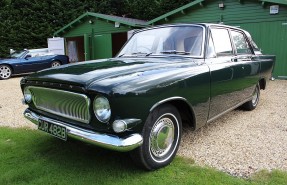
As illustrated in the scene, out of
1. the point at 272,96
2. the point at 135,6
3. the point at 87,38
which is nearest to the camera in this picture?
the point at 272,96

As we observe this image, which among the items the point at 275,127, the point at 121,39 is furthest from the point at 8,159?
the point at 121,39

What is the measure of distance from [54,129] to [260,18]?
10295 mm

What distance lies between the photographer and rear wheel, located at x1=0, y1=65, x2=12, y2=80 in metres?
13.3

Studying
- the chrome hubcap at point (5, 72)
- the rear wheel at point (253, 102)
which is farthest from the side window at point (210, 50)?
the chrome hubcap at point (5, 72)

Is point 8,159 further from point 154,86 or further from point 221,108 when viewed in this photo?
point 221,108

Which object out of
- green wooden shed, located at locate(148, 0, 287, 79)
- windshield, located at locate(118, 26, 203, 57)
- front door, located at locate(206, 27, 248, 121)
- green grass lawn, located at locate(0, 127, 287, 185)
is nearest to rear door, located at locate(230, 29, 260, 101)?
front door, located at locate(206, 27, 248, 121)

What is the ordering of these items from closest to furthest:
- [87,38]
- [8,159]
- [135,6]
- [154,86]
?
[154,86]
[8,159]
[87,38]
[135,6]

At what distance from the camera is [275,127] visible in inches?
191

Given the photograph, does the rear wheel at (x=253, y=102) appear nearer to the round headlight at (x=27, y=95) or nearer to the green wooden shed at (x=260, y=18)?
the round headlight at (x=27, y=95)

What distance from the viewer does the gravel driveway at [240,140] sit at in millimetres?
3488

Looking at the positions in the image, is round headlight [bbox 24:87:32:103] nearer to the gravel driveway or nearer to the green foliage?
the gravel driveway

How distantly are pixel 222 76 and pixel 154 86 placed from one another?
5.08ft

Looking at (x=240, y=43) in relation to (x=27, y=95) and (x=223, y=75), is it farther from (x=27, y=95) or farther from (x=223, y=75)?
(x=27, y=95)

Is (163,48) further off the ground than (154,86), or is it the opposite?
(163,48)
